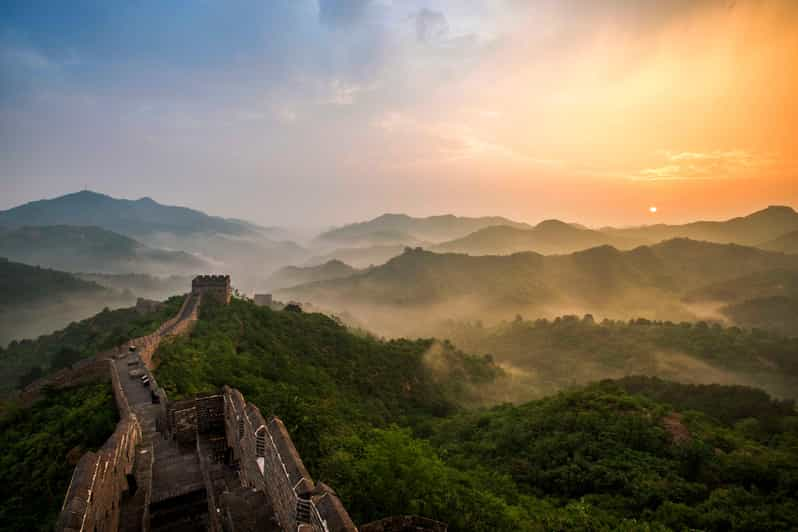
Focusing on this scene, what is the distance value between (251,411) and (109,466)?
3.05 m

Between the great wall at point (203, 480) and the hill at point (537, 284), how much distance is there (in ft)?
Result: 409

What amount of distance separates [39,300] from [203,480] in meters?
165

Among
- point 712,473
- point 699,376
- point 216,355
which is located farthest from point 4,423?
point 699,376

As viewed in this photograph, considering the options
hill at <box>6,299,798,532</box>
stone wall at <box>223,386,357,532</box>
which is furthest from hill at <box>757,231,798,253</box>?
stone wall at <box>223,386,357,532</box>

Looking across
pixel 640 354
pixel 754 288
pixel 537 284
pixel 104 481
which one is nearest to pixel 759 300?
pixel 754 288

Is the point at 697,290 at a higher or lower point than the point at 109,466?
lower

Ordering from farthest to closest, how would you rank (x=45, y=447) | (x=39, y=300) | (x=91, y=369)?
(x=39, y=300), (x=91, y=369), (x=45, y=447)

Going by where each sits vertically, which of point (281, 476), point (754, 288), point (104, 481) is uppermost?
point (281, 476)

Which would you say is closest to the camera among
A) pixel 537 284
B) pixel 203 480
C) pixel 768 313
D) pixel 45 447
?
pixel 203 480

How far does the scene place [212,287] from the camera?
4131cm

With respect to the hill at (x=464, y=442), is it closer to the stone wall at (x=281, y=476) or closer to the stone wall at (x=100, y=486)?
the stone wall at (x=100, y=486)

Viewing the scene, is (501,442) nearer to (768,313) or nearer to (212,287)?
(212,287)

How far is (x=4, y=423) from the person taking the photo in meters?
16.3

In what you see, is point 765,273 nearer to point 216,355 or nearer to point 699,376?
point 699,376
